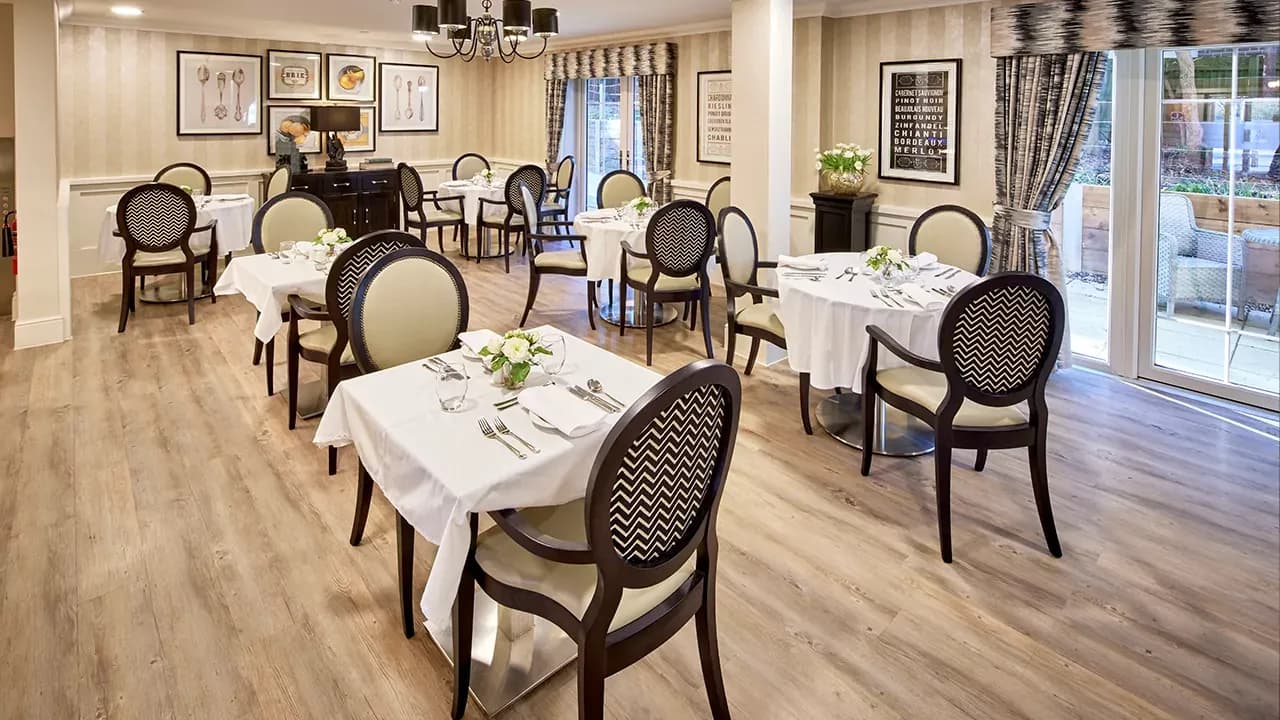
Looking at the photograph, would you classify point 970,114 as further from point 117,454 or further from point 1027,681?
point 117,454

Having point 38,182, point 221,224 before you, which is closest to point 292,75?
point 221,224

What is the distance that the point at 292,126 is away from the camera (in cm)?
849

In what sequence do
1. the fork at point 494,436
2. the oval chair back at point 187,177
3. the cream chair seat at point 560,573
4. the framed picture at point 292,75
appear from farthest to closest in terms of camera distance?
the framed picture at point 292,75, the oval chair back at point 187,177, the fork at point 494,436, the cream chair seat at point 560,573

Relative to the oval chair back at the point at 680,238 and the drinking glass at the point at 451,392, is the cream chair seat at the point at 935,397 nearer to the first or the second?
the drinking glass at the point at 451,392

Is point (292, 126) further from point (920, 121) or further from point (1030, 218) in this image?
point (1030, 218)

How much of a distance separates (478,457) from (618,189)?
18.0 feet

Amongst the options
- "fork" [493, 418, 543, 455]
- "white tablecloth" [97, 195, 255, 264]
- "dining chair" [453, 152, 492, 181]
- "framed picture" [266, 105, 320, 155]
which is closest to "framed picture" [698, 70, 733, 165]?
"dining chair" [453, 152, 492, 181]

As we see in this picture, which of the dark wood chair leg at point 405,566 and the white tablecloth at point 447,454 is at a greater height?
the white tablecloth at point 447,454

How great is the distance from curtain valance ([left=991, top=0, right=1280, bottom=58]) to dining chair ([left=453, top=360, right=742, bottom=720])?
3.69 meters

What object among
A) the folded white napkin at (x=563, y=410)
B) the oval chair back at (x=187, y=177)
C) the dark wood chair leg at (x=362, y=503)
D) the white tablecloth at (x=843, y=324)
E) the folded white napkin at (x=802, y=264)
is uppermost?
the oval chair back at (x=187, y=177)

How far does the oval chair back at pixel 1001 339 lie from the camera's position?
2572 mm

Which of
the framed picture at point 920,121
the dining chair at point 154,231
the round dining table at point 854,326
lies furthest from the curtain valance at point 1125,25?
the dining chair at point 154,231

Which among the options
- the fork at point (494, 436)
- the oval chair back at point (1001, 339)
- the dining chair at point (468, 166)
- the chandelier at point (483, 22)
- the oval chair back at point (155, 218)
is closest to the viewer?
the fork at point (494, 436)

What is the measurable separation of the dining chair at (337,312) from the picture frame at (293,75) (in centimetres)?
573
